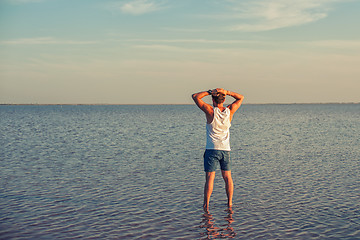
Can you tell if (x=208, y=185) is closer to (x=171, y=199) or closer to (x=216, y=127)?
(x=216, y=127)

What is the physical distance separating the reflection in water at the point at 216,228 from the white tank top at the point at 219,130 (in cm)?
146

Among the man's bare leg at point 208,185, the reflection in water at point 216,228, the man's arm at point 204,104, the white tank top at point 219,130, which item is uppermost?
the man's arm at point 204,104

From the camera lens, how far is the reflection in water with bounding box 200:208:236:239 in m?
7.19

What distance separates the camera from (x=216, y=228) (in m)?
7.59

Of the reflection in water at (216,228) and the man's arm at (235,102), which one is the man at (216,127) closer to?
the man's arm at (235,102)

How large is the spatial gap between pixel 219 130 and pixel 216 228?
199cm

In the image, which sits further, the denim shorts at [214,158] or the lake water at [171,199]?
the denim shorts at [214,158]

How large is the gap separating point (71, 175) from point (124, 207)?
4895 millimetres

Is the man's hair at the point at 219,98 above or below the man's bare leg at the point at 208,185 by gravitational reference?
above

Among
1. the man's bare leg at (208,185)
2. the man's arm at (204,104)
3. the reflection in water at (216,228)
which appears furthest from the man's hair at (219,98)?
the reflection in water at (216,228)

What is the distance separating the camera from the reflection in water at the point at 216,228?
7193 mm

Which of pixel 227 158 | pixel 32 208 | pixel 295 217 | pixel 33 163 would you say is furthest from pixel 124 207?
pixel 33 163

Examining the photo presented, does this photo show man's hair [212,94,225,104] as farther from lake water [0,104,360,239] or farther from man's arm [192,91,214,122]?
lake water [0,104,360,239]

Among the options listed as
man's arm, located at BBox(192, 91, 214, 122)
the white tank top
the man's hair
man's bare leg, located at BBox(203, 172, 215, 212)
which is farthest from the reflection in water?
the man's hair
